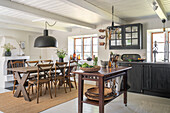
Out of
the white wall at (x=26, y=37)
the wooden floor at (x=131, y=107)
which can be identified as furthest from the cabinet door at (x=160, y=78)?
the white wall at (x=26, y=37)

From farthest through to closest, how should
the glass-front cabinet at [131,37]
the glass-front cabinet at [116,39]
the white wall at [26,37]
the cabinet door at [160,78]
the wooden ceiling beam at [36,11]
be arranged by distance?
the white wall at [26,37], the glass-front cabinet at [116,39], the glass-front cabinet at [131,37], the cabinet door at [160,78], the wooden ceiling beam at [36,11]

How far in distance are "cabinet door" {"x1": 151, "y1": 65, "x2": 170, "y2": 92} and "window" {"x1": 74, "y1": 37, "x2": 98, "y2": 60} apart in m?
3.27

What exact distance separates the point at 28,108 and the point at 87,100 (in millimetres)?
1619

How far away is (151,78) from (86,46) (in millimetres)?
3874

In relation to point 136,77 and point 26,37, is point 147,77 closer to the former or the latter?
point 136,77

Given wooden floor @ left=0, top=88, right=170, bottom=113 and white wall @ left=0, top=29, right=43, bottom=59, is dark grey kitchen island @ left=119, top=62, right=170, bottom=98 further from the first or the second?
white wall @ left=0, top=29, right=43, bottom=59

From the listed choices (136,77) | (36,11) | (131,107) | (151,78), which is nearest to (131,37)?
(136,77)

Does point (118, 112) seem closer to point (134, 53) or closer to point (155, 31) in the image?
point (134, 53)

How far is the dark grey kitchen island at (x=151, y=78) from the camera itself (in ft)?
14.2

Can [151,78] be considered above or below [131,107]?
above

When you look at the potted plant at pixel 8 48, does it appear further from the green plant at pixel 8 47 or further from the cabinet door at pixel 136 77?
the cabinet door at pixel 136 77

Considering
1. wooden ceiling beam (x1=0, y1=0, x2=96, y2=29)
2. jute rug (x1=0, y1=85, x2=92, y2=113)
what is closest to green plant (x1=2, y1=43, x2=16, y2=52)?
jute rug (x1=0, y1=85, x2=92, y2=113)

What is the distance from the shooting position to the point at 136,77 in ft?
15.8

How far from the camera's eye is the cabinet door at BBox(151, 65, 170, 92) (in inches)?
169
